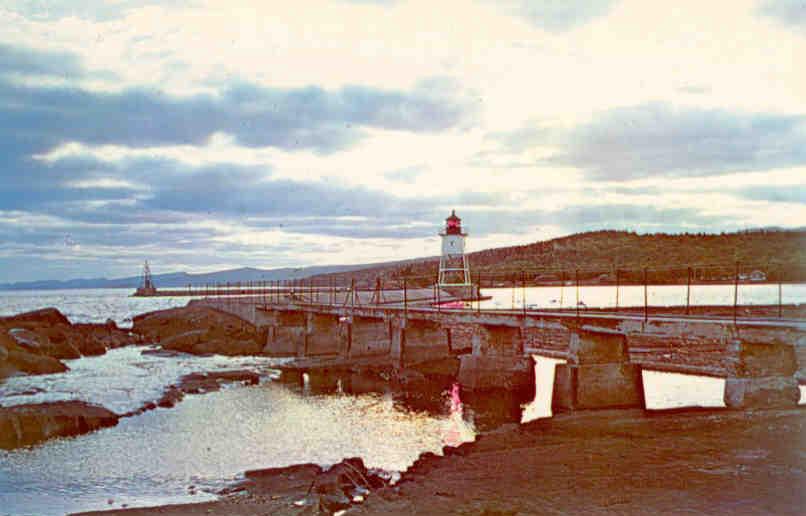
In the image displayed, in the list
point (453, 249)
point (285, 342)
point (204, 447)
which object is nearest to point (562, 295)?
point (453, 249)

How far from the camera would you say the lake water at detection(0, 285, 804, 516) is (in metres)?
16.5

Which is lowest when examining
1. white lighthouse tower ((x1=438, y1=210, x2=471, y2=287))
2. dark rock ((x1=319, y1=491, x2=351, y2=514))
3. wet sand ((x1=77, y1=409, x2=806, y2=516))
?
dark rock ((x1=319, y1=491, x2=351, y2=514))

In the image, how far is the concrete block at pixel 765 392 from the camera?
60.3 feet

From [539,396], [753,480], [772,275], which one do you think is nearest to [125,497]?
[753,480]

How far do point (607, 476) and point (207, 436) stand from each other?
43.4 ft

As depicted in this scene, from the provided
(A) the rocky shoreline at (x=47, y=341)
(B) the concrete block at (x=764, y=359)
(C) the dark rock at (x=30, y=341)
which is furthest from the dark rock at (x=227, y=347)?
(B) the concrete block at (x=764, y=359)

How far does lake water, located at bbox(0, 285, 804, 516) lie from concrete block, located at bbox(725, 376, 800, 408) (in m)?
5.35

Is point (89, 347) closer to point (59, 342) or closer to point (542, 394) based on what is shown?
point (59, 342)

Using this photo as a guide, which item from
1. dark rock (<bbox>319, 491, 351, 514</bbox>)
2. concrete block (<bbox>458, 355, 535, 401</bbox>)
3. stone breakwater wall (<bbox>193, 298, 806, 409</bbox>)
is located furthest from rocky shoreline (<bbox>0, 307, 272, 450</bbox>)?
dark rock (<bbox>319, 491, 351, 514</bbox>)

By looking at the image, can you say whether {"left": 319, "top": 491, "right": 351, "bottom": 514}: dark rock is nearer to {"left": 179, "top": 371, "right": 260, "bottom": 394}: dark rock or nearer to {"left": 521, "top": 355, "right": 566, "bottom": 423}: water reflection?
{"left": 521, "top": 355, "right": 566, "bottom": 423}: water reflection

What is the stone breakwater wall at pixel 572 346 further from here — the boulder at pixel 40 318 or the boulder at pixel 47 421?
the boulder at pixel 40 318

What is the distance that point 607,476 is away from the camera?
13.7 m

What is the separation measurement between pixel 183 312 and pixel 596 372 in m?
52.9

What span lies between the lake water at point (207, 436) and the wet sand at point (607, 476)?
103 inches
